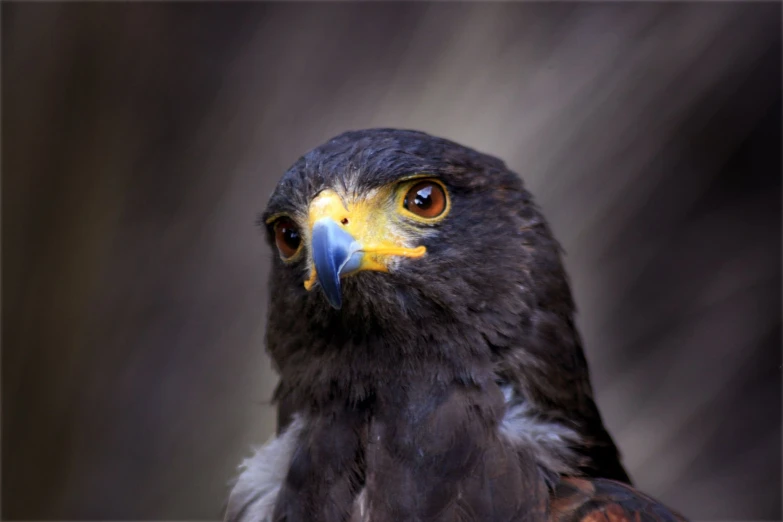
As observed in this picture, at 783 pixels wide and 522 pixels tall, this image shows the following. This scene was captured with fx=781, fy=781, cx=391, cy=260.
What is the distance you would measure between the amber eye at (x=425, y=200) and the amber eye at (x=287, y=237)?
32cm

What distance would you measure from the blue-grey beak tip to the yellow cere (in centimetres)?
3

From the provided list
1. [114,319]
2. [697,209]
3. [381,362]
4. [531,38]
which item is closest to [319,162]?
[381,362]

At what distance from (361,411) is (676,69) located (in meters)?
2.65

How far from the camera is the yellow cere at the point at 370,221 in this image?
197 centimetres

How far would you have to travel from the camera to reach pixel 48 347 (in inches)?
165

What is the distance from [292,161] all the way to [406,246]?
6.37ft

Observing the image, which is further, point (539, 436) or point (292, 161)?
point (292, 161)

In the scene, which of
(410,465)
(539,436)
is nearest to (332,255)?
(410,465)

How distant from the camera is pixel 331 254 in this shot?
187 cm

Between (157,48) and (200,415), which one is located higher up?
(157,48)

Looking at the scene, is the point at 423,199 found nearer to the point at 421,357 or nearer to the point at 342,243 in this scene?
the point at 342,243

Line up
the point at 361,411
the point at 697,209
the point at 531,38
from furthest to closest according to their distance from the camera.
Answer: the point at 697,209
the point at 531,38
the point at 361,411

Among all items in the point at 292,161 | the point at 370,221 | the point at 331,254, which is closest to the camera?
the point at 331,254

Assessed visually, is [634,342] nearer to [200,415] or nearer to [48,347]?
[200,415]
